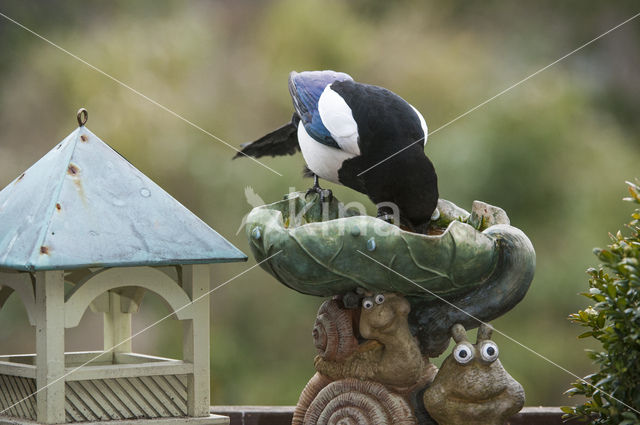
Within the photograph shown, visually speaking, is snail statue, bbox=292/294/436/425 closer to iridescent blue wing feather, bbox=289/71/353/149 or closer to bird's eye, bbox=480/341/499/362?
bird's eye, bbox=480/341/499/362

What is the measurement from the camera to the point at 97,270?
2400 millimetres

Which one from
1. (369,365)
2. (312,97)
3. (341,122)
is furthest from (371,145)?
(369,365)

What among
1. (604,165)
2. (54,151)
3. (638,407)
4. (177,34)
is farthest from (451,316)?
(177,34)

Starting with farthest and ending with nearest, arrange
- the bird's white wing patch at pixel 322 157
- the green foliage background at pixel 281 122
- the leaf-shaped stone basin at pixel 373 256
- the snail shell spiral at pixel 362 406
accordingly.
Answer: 1. the green foliage background at pixel 281 122
2. the bird's white wing patch at pixel 322 157
3. the snail shell spiral at pixel 362 406
4. the leaf-shaped stone basin at pixel 373 256

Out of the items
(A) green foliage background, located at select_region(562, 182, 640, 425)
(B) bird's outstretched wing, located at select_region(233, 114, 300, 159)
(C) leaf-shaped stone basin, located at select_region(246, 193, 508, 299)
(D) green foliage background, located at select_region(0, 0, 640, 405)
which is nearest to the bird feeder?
(C) leaf-shaped stone basin, located at select_region(246, 193, 508, 299)

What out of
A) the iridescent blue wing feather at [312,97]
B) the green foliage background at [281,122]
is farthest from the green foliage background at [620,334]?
the green foliage background at [281,122]

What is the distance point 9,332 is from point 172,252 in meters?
3.50

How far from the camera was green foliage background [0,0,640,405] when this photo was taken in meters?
5.05

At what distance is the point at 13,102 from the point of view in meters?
5.74

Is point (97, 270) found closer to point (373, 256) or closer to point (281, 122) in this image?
point (373, 256)

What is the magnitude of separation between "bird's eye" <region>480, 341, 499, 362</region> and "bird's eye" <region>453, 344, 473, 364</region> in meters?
0.03

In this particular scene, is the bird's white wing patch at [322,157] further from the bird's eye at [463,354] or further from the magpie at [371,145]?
the bird's eye at [463,354]

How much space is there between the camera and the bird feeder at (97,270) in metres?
2.23

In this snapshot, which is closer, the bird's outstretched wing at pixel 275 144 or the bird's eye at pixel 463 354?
the bird's eye at pixel 463 354
